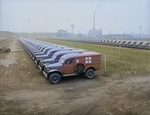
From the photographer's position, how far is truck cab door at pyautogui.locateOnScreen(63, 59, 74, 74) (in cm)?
890

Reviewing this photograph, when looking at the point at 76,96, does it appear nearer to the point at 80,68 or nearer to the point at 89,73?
the point at 80,68

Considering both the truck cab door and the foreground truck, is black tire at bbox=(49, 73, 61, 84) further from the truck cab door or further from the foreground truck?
the truck cab door

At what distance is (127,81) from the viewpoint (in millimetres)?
8977

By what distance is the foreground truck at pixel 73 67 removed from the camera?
8727mm

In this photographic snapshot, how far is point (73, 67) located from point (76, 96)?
250 cm

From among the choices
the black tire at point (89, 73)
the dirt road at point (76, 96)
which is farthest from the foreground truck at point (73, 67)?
the dirt road at point (76, 96)

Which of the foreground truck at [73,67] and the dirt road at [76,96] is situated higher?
the foreground truck at [73,67]

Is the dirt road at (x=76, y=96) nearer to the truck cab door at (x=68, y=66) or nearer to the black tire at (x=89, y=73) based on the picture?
the black tire at (x=89, y=73)

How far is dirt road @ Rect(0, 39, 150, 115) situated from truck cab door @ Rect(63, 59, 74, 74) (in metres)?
0.59

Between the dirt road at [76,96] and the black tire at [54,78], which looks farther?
the black tire at [54,78]

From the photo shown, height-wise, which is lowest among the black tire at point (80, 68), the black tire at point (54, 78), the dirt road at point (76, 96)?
the dirt road at point (76, 96)

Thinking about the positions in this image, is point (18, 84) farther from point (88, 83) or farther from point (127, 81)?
point (127, 81)

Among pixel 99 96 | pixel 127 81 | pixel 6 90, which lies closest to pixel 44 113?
pixel 99 96

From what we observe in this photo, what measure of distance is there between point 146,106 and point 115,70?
6001 mm
